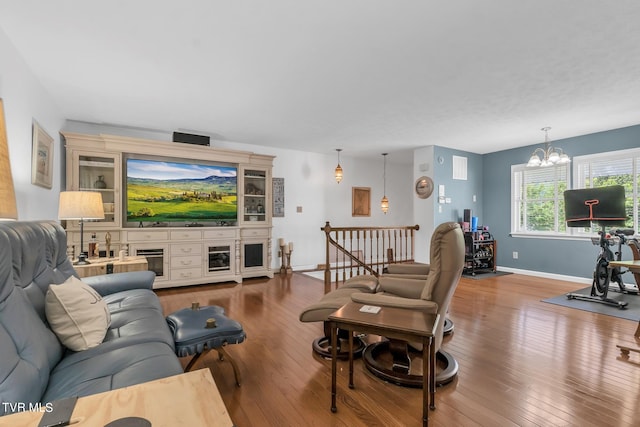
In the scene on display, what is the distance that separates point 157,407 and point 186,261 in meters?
4.39

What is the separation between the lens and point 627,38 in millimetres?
2328

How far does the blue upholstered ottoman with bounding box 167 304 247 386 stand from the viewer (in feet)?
6.08

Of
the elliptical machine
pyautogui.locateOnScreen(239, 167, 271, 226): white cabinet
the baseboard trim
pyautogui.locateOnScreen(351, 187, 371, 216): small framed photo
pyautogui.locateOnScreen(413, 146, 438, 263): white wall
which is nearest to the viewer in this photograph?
the elliptical machine

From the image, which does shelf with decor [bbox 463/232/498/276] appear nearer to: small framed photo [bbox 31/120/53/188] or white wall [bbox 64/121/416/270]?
white wall [bbox 64/121/416/270]

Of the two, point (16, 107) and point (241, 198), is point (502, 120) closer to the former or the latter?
point (241, 198)

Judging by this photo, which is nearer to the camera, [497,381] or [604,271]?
[497,381]

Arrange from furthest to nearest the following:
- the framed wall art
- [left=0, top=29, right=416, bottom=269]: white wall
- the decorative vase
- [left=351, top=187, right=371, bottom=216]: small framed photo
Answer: [left=351, top=187, right=371, bottom=216]: small framed photo < the framed wall art < the decorative vase < [left=0, top=29, right=416, bottom=269]: white wall

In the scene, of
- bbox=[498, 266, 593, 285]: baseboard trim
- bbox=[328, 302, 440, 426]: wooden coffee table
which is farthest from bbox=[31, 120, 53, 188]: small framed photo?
bbox=[498, 266, 593, 285]: baseboard trim

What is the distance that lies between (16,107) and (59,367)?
7.99 feet

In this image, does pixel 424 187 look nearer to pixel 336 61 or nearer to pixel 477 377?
pixel 336 61

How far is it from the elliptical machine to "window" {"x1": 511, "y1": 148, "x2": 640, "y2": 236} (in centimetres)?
92

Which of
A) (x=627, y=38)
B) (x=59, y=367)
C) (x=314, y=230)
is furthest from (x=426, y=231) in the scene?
(x=59, y=367)

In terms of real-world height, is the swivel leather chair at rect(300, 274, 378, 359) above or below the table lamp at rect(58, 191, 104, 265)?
below

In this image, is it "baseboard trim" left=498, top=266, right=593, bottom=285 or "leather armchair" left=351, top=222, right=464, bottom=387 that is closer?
"leather armchair" left=351, top=222, right=464, bottom=387
